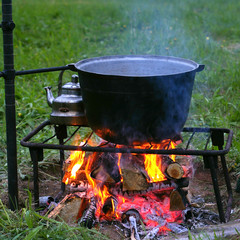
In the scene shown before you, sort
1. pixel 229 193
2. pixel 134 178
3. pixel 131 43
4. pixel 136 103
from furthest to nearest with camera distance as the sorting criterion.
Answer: pixel 131 43 < pixel 229 193 < pixel 134 178 < pixel 136 103

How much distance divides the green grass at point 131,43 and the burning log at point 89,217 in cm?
93

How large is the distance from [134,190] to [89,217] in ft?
1.05

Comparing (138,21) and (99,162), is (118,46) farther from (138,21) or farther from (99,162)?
(99,162)

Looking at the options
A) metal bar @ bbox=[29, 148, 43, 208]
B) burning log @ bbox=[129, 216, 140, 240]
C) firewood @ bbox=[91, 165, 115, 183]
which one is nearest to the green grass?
metal bar @ bbox=[29, 148, 43, 208]

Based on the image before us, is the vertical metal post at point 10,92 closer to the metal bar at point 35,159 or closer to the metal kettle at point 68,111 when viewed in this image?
the metal bar at point 35,159

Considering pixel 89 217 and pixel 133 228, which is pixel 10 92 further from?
pixel 133 228

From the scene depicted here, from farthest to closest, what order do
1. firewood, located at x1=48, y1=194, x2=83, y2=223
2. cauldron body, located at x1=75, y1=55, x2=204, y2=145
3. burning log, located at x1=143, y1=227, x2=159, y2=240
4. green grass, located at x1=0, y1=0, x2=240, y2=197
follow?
green grass, located at x1=0, y1=0, x2=240, y2=197 < firewood, located at x1=48, y1=194, x2=83, y2=223 < burning log, located at x1=143, y1=227, x2=159, y2=240 < cauldron body, located at x1=75, y1=55, x2=204, y2=145

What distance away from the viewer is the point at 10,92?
84.7 inches

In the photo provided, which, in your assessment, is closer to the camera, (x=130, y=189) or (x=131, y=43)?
(x=130, y=189)

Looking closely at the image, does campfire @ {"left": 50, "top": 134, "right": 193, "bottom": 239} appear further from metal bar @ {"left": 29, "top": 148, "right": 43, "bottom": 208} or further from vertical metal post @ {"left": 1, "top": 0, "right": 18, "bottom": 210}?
vertical metal post @ {"left": 1, "top": 0, "right": 18, "bottom": 210}

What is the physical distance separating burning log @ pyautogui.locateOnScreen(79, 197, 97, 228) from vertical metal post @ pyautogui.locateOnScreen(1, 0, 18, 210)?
442 millimetres

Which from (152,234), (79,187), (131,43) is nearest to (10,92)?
(79,187)

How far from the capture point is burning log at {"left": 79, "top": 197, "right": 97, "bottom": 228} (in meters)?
2.12

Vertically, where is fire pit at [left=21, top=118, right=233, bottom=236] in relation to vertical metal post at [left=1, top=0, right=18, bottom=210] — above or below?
below
